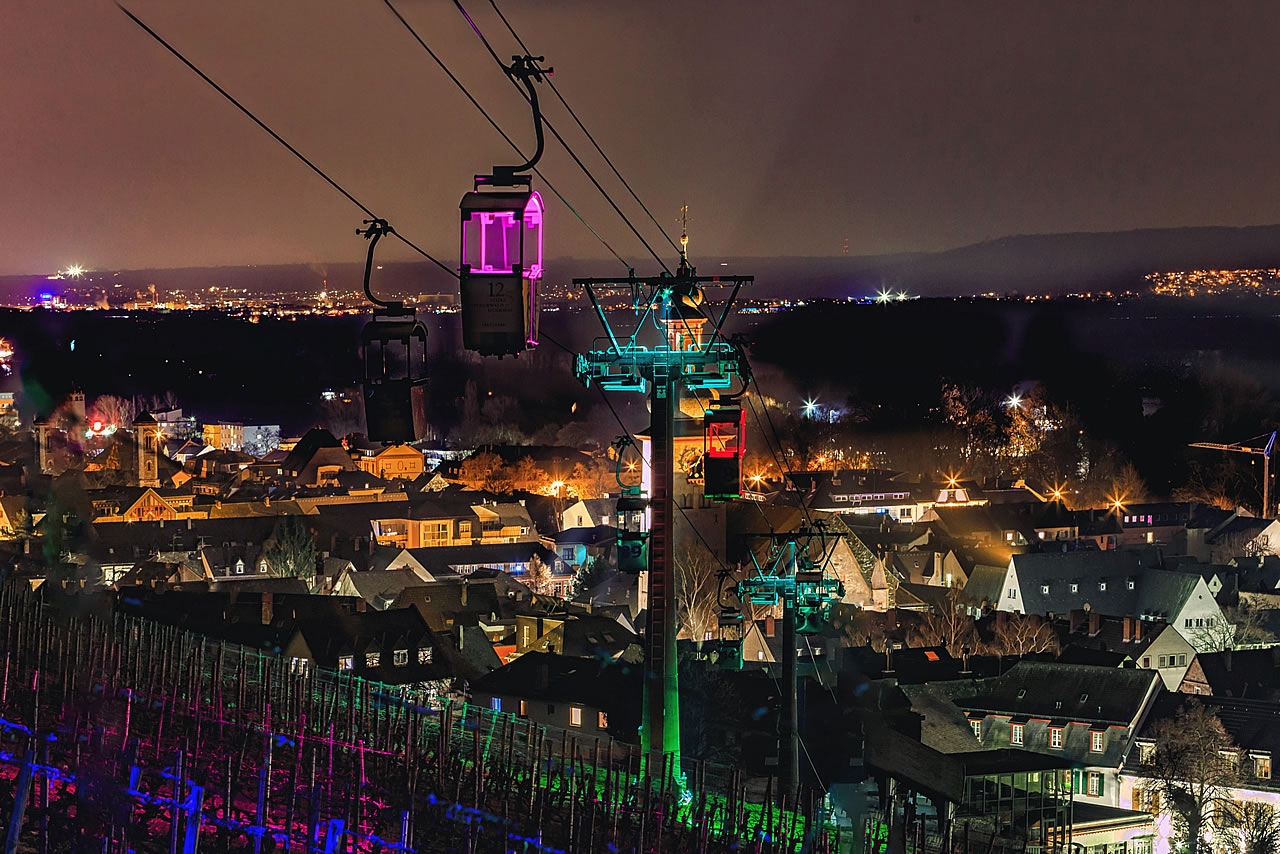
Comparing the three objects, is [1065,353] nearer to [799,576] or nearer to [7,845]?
[799,576]

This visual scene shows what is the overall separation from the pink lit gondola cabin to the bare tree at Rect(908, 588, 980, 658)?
95.7 ft

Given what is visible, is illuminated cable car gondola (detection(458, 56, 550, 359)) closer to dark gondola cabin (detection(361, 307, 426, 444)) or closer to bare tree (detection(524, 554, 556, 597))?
dark gondola cabin (detection(361, 307, 426, 444))

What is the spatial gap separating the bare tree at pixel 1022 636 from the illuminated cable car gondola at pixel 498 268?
29.3 m

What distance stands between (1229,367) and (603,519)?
2528 inches

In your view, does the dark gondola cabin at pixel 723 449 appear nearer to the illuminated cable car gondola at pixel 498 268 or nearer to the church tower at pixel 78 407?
the illuminated cable car gondola at pixel 498 268

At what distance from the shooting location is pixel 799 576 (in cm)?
1800

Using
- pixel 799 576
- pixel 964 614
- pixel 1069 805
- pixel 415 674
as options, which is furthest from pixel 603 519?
pixel 799 576

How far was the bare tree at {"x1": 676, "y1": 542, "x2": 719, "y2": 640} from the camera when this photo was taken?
41562 millimetres

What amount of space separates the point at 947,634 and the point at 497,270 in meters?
31.5

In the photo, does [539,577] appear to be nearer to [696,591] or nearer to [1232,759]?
[696,591]

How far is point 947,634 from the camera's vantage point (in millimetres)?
40281

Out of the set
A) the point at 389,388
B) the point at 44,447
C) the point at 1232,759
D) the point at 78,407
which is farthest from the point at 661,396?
the point at 78,407

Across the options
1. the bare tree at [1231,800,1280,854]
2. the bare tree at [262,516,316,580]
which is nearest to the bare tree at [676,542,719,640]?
the bare tree at [262,516,316,580]

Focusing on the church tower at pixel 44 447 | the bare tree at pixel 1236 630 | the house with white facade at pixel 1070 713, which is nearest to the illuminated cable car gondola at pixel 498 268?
the house with white facade at pixel 1070 713
